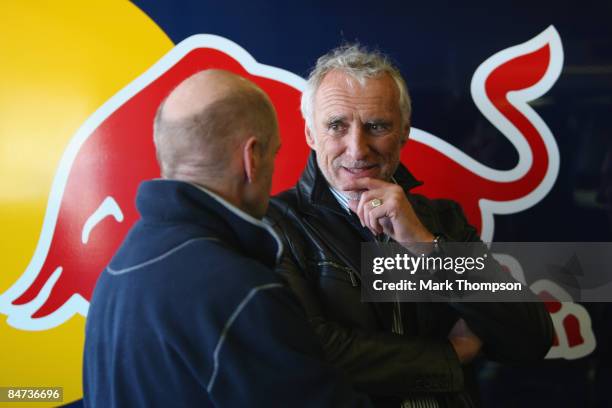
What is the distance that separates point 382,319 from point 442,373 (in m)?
0.15

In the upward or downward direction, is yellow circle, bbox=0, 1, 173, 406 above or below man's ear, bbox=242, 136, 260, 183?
above

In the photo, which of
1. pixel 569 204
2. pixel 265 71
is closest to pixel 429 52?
pixel 265 71

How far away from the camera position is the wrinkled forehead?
129 cm

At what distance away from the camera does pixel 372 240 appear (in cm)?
128

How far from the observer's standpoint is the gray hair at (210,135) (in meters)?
0.84

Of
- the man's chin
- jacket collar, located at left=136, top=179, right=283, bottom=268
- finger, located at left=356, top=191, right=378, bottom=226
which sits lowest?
jacket collar, located at left=136, top=179, right=283, bottom=268

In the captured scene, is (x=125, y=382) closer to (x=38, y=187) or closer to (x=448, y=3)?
(x=38, y=187)

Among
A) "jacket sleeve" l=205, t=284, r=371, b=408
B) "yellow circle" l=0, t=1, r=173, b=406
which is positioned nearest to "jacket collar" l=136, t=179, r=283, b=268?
"jacket sleeve" l=205, t=284, r=371, b=408

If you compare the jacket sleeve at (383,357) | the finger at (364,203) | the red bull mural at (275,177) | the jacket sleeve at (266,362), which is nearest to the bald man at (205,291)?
the jacket sleeve at (266,362)

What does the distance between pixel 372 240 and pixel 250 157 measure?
510 millimetres

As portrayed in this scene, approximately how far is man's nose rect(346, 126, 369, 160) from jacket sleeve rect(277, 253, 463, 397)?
303 mm

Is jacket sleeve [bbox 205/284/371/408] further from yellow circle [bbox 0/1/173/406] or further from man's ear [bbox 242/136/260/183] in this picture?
yellow circle [bbox 0/1/173/406]

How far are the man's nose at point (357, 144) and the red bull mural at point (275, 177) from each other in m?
0.54

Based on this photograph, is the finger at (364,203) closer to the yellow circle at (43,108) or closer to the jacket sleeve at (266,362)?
the jacket sleeve at (266,362)
